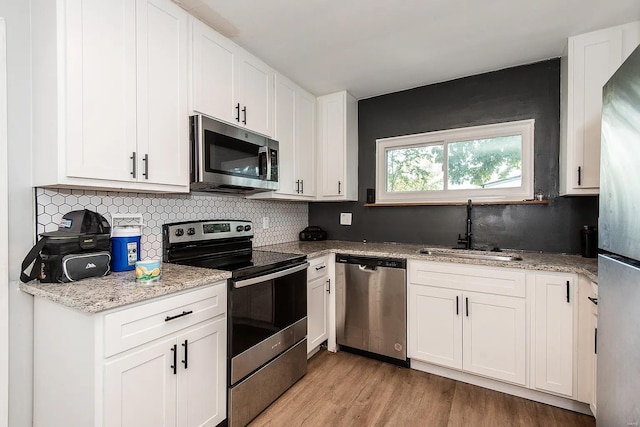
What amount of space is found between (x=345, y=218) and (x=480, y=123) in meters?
1.53

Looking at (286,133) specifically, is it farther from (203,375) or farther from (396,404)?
(396,404)

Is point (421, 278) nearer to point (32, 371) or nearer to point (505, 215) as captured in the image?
point (505, 215)

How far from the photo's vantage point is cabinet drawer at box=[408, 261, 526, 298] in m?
1.98

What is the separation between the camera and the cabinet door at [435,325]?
7.13 feet

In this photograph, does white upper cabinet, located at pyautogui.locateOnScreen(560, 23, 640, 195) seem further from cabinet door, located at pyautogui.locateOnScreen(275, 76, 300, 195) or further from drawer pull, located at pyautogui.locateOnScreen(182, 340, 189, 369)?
drawer pull, located at pyautogui.locateOnScreen(182, 340, 189, 369)

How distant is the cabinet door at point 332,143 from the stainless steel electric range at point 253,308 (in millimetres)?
984

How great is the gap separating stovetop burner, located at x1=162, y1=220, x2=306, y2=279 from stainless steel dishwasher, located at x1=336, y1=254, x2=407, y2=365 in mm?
542

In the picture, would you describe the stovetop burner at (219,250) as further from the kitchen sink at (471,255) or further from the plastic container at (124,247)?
the kitchen sink at (471,255)

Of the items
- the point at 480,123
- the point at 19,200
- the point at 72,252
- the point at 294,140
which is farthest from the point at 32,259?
the point at 480,123

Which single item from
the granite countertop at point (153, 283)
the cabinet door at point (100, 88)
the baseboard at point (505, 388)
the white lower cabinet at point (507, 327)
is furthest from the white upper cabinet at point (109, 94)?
the baseboard at point (505, 388)

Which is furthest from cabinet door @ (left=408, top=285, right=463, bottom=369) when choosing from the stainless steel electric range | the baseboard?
the stainless steel electric range

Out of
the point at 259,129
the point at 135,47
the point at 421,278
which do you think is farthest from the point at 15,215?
the point at 421,278

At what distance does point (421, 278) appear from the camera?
229 centimetres

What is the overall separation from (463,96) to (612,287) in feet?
6.62
